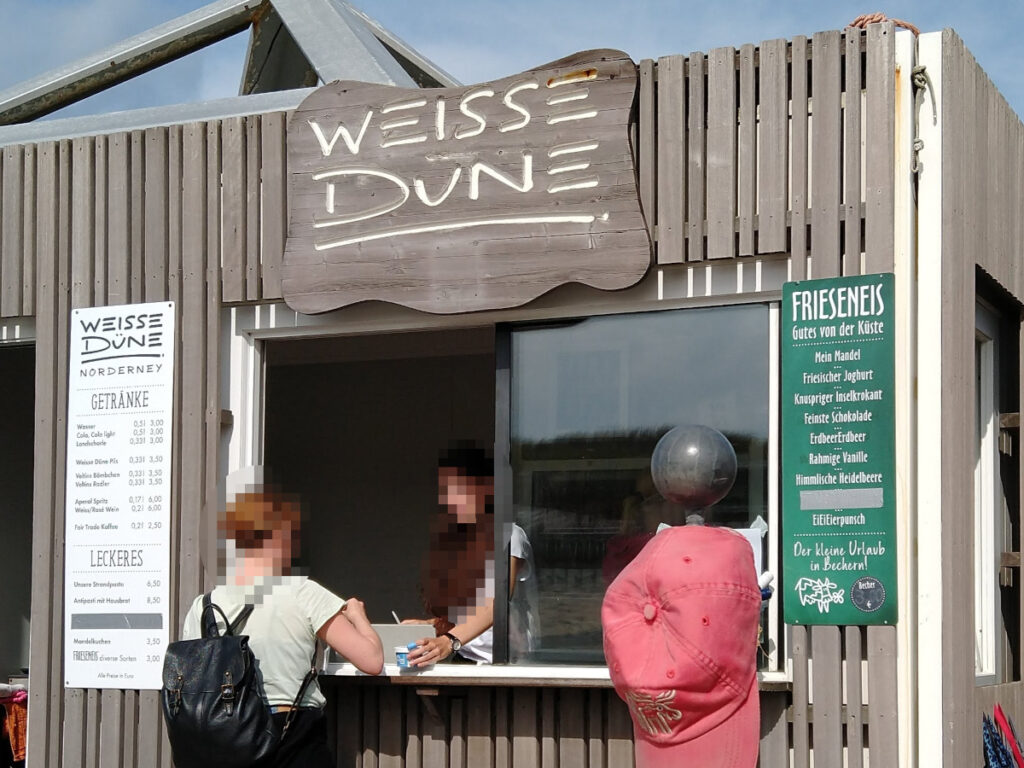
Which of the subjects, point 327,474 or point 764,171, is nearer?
point 764,171

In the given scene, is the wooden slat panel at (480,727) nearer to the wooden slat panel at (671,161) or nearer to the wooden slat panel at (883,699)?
the wooden slat panel at (883,699)

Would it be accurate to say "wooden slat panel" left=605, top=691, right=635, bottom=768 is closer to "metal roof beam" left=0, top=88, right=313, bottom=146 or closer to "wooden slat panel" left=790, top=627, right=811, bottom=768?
"wooden slat panel" left=790, top=627, right=811, bottom=768

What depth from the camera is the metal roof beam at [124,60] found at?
8539 millimetres

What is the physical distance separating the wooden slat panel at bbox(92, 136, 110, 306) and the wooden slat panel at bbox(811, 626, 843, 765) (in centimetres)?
363

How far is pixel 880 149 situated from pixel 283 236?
2603 millimetres

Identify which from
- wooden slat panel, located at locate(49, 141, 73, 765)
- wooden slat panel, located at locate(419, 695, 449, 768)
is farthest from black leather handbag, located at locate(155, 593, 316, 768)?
wooden slat panel, located at locate(49, 141, 73, 765)

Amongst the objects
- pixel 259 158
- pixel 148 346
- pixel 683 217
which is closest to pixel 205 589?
pixel 148 346

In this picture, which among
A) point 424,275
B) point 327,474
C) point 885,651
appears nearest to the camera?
point 885,651

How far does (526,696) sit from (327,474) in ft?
17.5

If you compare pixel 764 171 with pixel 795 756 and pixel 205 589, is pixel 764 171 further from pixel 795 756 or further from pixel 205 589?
pixel 205 589

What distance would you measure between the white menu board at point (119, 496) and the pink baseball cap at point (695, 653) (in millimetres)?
2748

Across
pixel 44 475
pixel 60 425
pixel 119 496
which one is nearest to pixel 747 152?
pixel 119 496

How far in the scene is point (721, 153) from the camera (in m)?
5.49

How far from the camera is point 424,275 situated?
19.5ft
